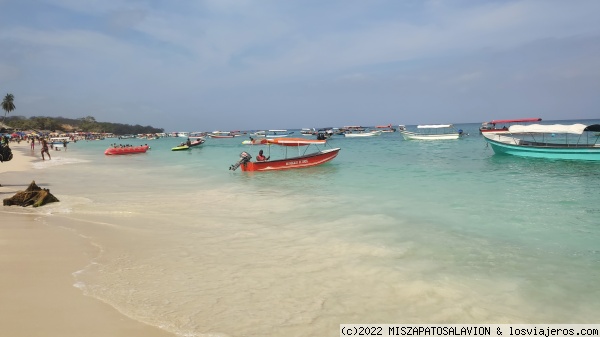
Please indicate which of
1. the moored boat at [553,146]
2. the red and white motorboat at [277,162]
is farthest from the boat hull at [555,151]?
the red and white motorboat at [277,162]

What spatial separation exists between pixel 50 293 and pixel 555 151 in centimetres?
2834

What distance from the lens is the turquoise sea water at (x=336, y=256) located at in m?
4.76

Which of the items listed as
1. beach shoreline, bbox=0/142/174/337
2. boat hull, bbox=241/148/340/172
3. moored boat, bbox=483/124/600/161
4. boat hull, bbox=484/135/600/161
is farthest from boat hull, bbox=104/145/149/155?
boat hull, bbox=484/135/600/161

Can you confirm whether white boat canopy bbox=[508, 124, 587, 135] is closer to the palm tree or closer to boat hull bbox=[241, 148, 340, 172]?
boat hull bbox=[241, 148, 340, 172]

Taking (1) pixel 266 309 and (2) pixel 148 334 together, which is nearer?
(2) pixel 148 334

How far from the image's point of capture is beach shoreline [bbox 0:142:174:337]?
13.0 feet

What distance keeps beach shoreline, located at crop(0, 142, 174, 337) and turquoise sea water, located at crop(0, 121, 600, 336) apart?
0.20 m

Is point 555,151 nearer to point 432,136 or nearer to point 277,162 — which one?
point 277,162

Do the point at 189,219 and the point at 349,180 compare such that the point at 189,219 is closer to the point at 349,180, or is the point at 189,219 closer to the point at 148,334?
the point at 148,334

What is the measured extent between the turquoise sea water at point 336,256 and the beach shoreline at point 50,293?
0.20 metres

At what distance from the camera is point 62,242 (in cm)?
732

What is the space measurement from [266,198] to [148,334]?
33.3 feet

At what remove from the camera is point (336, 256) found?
23.0ft

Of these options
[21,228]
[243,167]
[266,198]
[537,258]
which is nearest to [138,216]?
[21,228]
